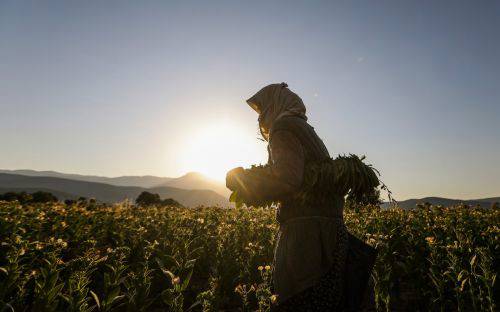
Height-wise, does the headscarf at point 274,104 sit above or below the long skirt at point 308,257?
above

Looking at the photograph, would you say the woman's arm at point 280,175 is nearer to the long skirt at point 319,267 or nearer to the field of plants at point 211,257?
the long skirt at point 319,267

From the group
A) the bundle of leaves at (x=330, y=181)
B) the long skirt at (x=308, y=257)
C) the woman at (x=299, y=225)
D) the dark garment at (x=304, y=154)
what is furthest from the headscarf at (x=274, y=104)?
the long skirt at (x=308, y=257)

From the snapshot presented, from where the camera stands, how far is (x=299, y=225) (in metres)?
2.53

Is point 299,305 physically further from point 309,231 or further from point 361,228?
point 361,228

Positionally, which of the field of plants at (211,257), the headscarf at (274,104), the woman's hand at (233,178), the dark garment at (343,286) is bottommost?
the field of plants at (211,257)

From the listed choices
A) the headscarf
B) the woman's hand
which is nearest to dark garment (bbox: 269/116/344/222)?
the headscarf

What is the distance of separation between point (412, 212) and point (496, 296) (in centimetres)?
440

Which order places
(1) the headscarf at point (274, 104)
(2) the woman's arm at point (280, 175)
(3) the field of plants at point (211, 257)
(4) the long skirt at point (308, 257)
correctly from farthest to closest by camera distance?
(3) the field of plants at point (211, 257) < (1) the headscarf at point (274, 104) < (4) the long skirt at point (308, 257) < (2) the woman's arm at point (280, 175)

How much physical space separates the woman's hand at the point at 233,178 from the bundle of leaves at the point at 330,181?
35 millimetres

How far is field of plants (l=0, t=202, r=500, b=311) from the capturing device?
15.5 ft

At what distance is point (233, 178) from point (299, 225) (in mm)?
586

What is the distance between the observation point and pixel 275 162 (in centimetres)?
236

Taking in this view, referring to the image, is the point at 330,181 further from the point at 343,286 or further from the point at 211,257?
the point at 211,257

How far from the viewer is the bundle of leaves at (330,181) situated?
7.98 ft
